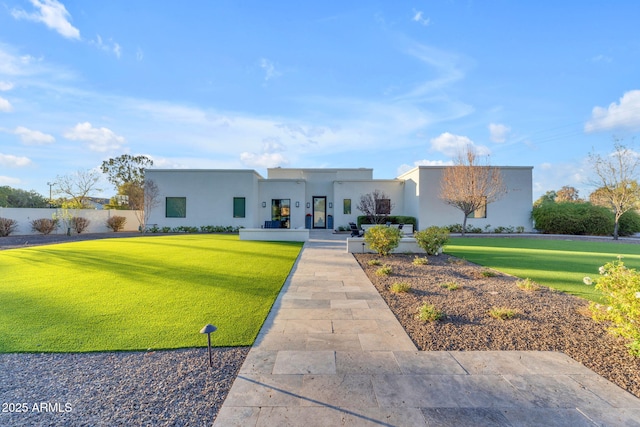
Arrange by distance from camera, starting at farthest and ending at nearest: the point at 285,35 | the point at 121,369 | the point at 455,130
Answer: the point at 455,130 < the point at 285,35 < the point at 121,369

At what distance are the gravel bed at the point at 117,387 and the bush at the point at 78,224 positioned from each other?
1829 centimetres

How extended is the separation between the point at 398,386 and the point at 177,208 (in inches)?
745

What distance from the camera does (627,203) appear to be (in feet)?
48.5

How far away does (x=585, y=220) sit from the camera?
647 inches

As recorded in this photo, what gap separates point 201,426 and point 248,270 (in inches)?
189

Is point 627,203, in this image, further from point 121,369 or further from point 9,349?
point 9,349

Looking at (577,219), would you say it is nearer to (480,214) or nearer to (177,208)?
(480,214)

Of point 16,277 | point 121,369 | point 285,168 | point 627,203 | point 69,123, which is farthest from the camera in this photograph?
point 285,168

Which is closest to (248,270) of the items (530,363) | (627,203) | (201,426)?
(201,426)

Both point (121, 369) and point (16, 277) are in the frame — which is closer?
point (121, 369)

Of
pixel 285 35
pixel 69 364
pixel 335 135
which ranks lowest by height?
pixel 69 364

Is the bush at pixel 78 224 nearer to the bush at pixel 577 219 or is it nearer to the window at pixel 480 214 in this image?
the window at pixel 480 214

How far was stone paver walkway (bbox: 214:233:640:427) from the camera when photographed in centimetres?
186

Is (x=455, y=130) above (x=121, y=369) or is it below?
above
